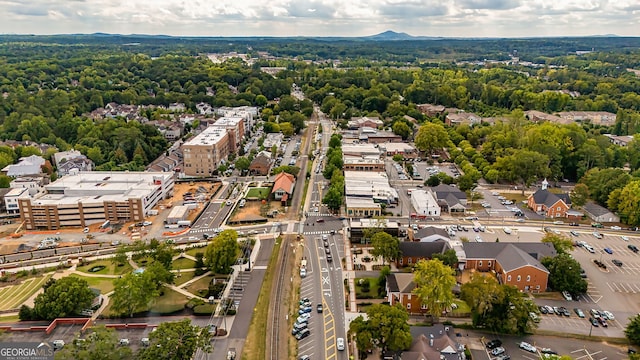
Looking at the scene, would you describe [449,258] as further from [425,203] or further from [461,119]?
[461,119]

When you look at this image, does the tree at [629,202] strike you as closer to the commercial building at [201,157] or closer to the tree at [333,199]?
the tree at [333,199]

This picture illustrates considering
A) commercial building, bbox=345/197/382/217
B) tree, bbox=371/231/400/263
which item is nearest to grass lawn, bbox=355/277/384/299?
tree, bbox=371/231/400/263

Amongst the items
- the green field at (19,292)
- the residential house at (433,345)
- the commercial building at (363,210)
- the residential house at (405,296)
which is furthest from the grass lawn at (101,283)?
the commercial building at (363,210)

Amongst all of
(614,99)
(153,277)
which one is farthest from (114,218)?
(614,99)

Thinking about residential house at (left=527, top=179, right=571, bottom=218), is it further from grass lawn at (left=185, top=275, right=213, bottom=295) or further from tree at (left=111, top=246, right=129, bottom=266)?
tree at (left=111, top=246, right=129, bottom=266)

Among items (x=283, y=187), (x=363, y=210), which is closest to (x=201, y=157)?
(x=283, y=187)

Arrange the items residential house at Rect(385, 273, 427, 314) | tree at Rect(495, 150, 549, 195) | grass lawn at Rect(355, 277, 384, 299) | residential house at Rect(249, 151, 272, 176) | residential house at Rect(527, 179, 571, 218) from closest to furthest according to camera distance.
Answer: residential house at Rect(385, 273, 427, 314), grass lawn at Rect(355, 277, 384, 299), residential house at Rect(527, 179, 571, 218), tree at Rect(495, 150, 549, 195), residential house at Rect(249, 151, 272, 176)
